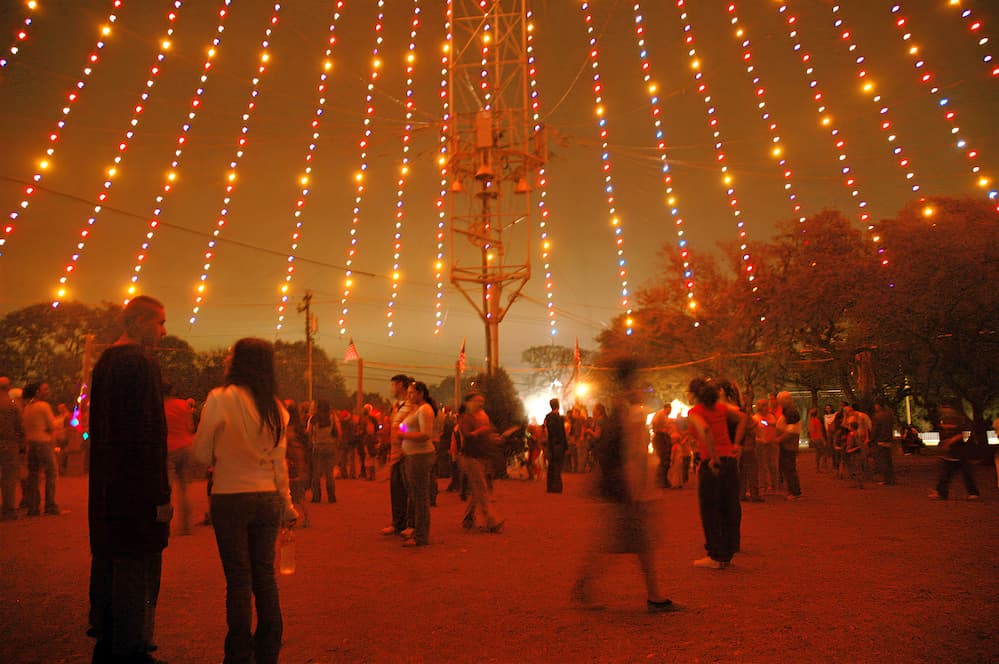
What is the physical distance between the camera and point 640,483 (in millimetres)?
5422

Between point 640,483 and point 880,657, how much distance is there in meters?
1.74

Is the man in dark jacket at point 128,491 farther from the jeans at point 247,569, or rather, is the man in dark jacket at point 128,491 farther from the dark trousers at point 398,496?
the dark trousers at point 398,496

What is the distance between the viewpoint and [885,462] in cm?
1541

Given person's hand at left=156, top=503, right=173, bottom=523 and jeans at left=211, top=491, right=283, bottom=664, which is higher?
person's hand at left=156, top=503, right=173, bottom=523

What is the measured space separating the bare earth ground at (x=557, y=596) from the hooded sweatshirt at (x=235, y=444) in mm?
1341

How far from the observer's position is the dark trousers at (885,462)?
15.2 m

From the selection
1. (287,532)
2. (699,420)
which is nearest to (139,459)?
(287,532)

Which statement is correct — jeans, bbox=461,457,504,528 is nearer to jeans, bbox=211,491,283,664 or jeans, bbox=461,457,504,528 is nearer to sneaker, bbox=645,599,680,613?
sneaker, bbox=645,599,680,613

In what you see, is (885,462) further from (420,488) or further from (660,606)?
(660,606)

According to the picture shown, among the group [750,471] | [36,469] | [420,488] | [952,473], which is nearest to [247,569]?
[420,488]

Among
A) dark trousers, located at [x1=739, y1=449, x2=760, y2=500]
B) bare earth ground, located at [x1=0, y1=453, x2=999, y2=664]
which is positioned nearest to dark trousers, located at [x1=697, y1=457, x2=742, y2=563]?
bare earth ground, located at [x1=0, y1=453, x2=999, y2=664]

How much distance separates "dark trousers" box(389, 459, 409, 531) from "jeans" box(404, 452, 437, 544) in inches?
27.7

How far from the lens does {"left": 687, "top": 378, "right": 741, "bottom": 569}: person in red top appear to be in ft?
22.7

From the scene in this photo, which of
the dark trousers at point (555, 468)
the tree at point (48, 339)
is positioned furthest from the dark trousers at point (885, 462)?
the tree at point (48, 339)
